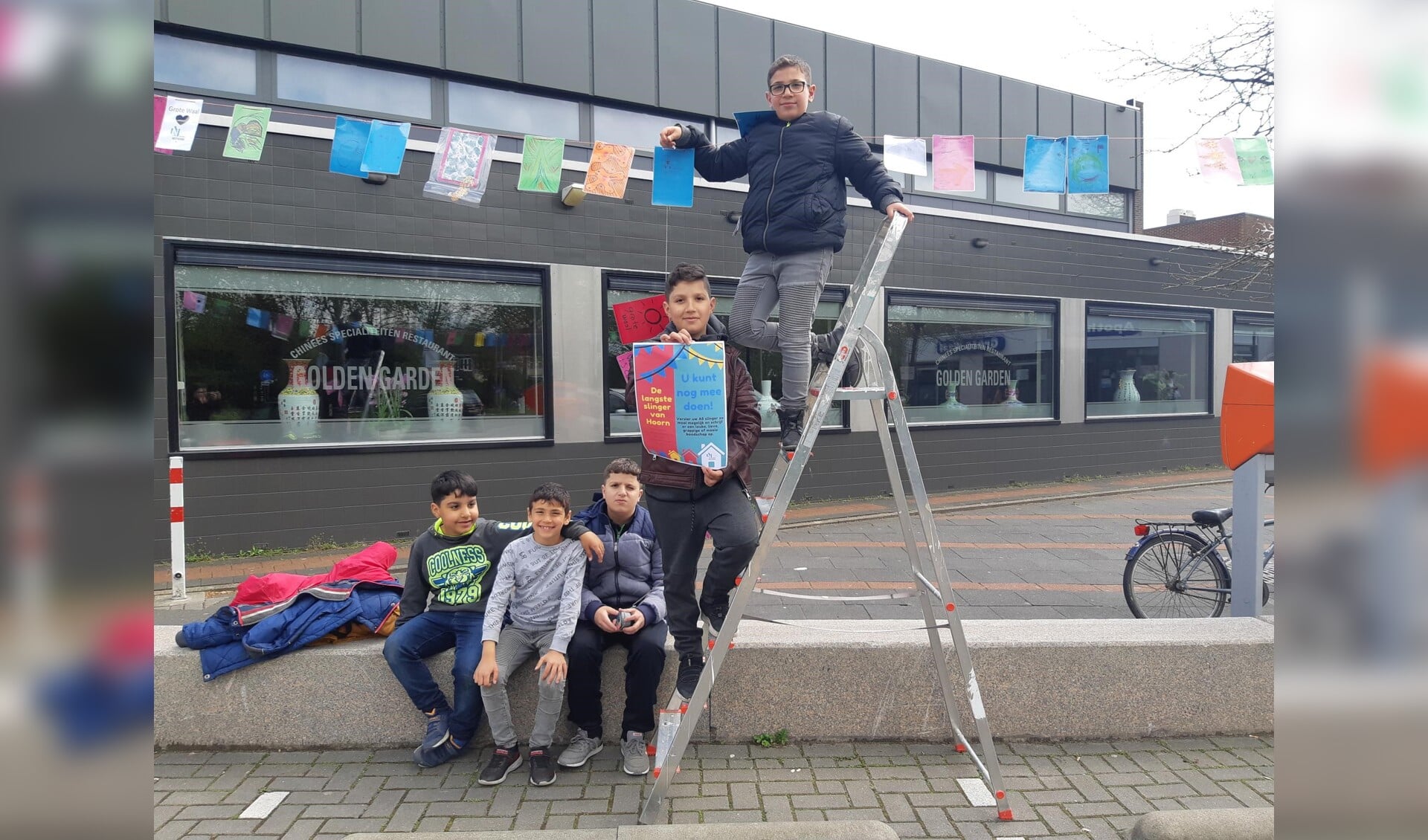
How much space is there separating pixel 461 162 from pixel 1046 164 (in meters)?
4.74

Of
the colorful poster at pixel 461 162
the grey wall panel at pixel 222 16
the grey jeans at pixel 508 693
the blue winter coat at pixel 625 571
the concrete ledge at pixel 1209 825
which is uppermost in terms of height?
the grey wall panel at pixel 222 16

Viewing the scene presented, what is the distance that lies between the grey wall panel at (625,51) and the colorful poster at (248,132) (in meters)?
5.18

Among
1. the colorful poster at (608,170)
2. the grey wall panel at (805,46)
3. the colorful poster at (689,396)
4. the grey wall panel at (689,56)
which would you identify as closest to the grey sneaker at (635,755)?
the colorful poster at (689,396)

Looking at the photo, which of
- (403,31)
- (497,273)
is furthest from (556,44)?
(497,273)

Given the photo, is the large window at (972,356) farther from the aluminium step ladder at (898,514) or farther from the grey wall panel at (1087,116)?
the aluminium step ladder at (898,514)

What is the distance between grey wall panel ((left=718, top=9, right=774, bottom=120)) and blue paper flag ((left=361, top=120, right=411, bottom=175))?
20.6ft

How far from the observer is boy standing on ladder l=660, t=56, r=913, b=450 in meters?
3.43

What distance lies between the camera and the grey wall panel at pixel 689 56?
11188mm

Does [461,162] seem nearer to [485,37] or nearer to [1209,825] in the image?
[485,37]

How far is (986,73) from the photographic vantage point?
A: 46.1ft

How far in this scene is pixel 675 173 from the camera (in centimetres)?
396
